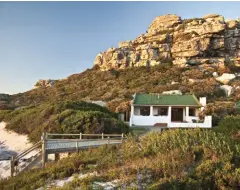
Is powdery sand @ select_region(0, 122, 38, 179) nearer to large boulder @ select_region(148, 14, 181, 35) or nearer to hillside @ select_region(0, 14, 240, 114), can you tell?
hillside @ select_region(0, 14, 240, 114)

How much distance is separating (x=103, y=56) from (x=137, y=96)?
45433 millimetres

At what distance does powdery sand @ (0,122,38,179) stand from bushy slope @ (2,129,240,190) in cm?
579

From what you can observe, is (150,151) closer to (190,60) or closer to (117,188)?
(117,188)

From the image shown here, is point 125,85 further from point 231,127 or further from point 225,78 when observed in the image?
point 231,127

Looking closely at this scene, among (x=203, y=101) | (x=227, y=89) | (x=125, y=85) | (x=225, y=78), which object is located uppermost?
(x=225, y=78)

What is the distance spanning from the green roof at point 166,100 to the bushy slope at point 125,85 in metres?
4.81

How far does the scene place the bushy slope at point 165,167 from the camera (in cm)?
757

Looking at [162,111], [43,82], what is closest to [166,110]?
[162,111]

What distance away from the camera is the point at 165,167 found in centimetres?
821

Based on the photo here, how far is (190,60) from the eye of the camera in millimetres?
61219

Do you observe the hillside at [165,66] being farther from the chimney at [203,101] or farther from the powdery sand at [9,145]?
the powdery sand at [9,145]

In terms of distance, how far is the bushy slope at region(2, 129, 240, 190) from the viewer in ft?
24.8

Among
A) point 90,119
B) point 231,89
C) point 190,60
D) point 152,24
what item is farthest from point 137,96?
point 152,24

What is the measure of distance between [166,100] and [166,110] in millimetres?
1180
